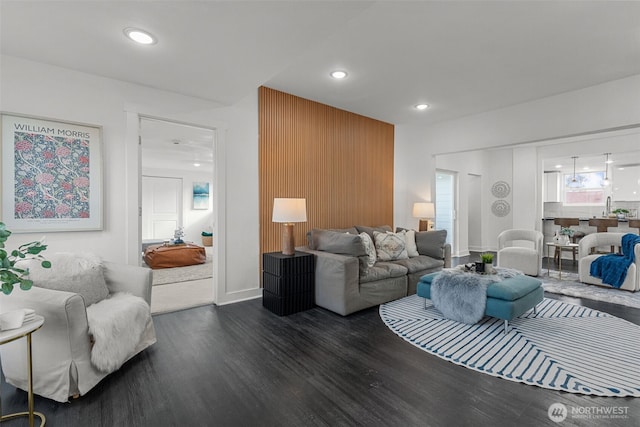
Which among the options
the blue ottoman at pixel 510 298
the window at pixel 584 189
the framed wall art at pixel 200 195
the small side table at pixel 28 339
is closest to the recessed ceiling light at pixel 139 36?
the small side table at pixel 28 339

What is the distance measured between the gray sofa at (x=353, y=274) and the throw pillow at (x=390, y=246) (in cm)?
7

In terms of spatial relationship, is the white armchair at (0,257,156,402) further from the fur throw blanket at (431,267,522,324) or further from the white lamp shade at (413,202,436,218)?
the white lamp shade at (413,202,436,218)

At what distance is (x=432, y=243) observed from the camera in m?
4.46

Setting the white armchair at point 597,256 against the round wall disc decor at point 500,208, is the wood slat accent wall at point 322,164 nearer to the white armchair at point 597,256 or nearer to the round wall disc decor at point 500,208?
the white armchair at point 597,256

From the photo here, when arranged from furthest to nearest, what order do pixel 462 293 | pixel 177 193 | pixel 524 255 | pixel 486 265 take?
pixel 177 193 → pixel 524 255 → pixel 486 265 → pixel 462 293

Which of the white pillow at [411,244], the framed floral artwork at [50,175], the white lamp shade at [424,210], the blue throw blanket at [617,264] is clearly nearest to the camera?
the framed floral artwork at [50,175]

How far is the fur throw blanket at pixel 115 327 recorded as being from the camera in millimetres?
1921

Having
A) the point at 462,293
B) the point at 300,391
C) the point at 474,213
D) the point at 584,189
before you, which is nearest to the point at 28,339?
the point at 300,391

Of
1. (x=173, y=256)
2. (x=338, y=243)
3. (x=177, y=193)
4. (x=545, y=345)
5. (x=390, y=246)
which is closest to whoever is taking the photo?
(x=545, y=345)

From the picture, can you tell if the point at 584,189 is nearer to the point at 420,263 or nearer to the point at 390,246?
the point at 420,263

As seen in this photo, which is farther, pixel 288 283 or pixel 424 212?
pixel 424 212

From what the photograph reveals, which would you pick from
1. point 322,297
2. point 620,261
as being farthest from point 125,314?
point 620,261

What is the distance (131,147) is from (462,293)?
146 inches

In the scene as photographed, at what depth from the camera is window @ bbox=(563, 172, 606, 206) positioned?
23.2 feet
